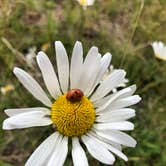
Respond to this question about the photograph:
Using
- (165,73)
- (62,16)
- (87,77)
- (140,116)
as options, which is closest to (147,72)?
(165,73)

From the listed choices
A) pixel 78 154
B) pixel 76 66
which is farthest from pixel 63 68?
pixel 78 154

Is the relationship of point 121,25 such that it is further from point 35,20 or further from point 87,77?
point 87,77

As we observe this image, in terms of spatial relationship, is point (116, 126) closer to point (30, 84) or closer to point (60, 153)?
point (60, 153)

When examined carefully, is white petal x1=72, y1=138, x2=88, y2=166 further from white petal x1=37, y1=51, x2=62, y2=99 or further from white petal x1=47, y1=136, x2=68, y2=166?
white petal x1=37, y1=51, x2=62, y2=99

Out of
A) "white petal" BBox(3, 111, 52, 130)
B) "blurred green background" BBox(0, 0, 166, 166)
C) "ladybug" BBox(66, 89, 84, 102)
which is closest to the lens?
"white petal" BBox(3, 111, 52, 130)

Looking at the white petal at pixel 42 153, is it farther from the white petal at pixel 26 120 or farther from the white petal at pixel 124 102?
the white petal at pixel 124 102

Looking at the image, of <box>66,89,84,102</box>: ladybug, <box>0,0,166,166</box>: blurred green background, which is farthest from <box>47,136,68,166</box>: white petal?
<box>0,0,166,166</box>: blurred green background

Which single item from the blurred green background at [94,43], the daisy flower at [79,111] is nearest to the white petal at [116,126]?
the daisy flower at [79,111]

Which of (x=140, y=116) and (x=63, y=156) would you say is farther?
(x=140, y=116)
